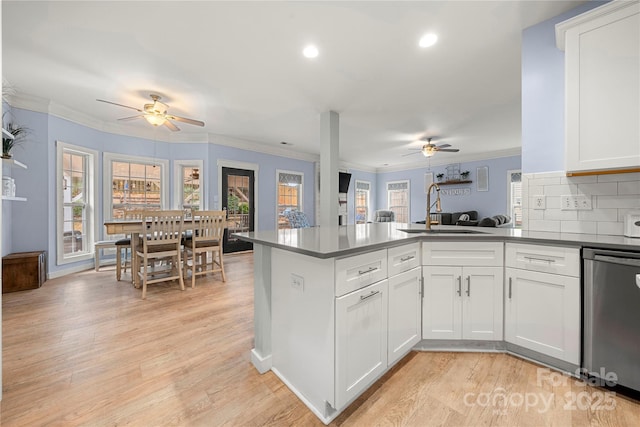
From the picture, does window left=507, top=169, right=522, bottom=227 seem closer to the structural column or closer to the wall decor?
the wall decor

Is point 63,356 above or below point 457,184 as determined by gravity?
below

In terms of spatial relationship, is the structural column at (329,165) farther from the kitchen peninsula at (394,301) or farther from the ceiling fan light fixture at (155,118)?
the kitchen peninsula at (394,301)

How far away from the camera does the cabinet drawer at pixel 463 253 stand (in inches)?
74.3

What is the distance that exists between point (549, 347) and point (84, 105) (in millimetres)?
5905

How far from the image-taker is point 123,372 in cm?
175

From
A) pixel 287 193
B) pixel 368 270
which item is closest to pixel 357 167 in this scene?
pixel 287 193

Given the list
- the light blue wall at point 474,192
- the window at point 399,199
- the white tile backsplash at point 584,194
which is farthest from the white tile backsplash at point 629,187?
the window at point 399,199

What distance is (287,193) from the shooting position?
7035 millimetres

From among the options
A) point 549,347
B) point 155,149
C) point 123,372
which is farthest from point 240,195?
point 549,347

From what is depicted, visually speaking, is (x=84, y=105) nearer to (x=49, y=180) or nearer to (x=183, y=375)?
(x=49, y=180)

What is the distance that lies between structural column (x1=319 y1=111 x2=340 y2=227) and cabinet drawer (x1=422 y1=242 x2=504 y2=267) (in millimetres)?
2321

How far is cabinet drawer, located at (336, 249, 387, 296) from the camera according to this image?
4.36 ft

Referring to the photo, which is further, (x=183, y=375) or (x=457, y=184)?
(x=457, y=184)

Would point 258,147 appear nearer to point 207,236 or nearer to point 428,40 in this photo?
point 207,236
